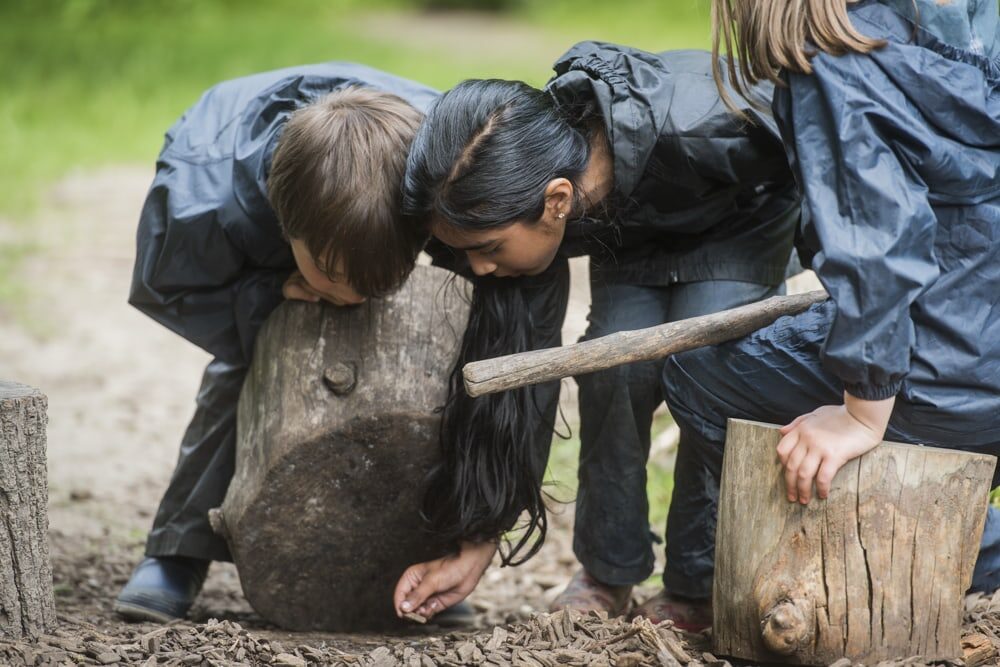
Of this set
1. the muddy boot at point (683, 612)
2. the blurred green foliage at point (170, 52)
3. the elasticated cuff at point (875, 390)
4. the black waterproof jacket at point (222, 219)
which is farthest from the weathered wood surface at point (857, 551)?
the blurred green foliage at point (170, 52)

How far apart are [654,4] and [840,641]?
16119mm

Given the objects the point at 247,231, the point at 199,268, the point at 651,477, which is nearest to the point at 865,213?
the point at 247,231

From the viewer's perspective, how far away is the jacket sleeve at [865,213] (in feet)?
6.97

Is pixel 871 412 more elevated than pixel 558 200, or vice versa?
pixel 558 200

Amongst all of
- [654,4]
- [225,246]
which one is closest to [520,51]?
[654,4]

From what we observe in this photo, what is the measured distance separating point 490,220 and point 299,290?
2.25ft

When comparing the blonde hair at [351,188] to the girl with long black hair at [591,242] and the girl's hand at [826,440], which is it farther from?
the girl's hand at [826,440]

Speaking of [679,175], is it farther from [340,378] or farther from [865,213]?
[340,378]

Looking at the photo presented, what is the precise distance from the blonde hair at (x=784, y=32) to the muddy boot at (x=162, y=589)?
2.08 m

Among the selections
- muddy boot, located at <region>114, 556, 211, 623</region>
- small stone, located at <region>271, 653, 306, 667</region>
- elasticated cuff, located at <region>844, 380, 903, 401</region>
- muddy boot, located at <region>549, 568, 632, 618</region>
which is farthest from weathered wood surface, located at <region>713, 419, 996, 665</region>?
muddy boot, located at <region>114, 556, 211, 623</region>

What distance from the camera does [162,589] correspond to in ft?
11.0

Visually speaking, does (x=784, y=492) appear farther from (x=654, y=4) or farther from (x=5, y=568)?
(x=654, y=4)

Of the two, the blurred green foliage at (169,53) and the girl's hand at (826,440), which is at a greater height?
the blurred green foliage at (169,53)

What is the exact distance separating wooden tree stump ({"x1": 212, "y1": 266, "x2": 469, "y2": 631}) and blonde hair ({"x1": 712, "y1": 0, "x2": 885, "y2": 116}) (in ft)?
3.36
